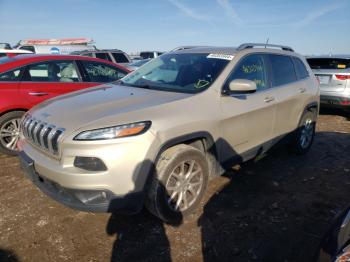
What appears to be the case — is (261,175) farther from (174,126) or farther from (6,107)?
(6,107)

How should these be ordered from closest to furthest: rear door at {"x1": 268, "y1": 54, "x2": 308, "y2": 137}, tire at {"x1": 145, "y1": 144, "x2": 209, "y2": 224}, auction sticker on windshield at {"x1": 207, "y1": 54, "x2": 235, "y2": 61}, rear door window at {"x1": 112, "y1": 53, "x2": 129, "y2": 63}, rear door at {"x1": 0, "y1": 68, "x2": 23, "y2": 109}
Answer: tire at {"x1": 145, "y1": 144, "x2": 209, "y2": 224}, auction sticker on windshield at {"x1": 207, "y1": 54, "x2": 235, "y2": 61}, rear door at {"x1": 268, "y1": 54, "x2": 308, "y2": 137}, rear door at {"x1": 0, "y1": 68, "x2": 23, "y2": 109}, rear door window at {"x1": 112, "y1": 53, "x2": 129, "y2": 63}

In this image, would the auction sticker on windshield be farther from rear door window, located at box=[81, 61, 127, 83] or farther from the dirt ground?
rear door window, located at box=[81, 61, 127, 83]

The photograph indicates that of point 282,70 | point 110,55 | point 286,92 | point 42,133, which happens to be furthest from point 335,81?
point 110,55

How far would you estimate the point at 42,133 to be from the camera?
9.32 ft

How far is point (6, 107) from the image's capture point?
4.64 metres

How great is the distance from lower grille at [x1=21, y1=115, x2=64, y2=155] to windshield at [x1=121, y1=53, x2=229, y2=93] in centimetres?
127

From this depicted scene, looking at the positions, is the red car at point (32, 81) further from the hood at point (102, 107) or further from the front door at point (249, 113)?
the front door at point (249, 113)

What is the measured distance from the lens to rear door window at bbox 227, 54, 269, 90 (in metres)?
3.68

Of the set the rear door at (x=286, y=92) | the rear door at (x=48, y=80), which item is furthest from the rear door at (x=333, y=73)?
the rear door at (x=48, y=80)

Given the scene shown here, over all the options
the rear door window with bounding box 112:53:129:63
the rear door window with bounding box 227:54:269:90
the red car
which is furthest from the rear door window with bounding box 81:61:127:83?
the rear door window with bounding box 112:53:129:63

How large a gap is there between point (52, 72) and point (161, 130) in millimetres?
3361

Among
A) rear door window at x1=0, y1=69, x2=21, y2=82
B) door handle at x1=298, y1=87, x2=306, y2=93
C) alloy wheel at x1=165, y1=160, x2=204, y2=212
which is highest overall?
rear door window at x1=0, y1=69, x2=21, y2=82

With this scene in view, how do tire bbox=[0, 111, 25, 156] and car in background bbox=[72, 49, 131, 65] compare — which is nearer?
tire bbox=[0, 111, 25, 156]

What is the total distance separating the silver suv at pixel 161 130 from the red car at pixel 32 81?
5.26 feet
